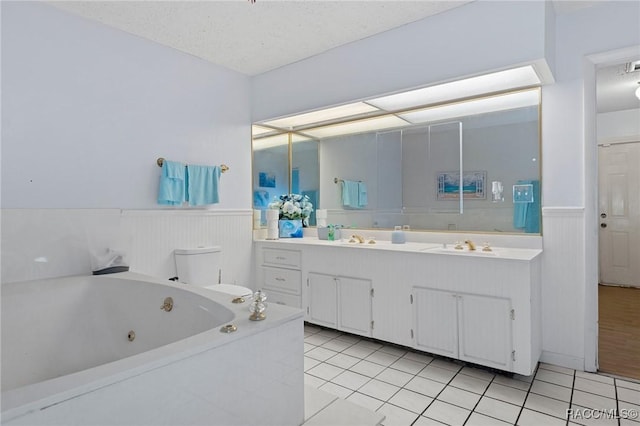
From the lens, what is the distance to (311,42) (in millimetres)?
3014

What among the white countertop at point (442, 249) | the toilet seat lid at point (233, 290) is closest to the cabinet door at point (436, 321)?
the white countertop at point (442, 249)

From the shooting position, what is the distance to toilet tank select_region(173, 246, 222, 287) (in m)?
3.04

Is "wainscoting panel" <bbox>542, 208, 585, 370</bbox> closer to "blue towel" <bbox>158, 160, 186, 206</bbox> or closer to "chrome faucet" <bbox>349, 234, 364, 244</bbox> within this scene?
"chrome faucet" <bbox>349, 234, 364, 244</bbox>

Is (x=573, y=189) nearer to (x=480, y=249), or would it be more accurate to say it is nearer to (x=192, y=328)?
(x=480, y=249)

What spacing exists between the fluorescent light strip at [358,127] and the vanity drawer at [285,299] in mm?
1697

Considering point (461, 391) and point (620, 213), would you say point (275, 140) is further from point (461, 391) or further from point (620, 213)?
point (620, 213)

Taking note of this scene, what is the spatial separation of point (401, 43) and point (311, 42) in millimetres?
739

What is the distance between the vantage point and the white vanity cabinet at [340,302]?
2.88 meters

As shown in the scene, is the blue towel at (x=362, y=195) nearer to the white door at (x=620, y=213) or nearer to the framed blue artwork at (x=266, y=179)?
the framed blue artwork at (x=266, y=179)

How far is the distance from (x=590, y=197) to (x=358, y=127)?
6.52ft

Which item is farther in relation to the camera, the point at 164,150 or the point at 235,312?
the point at 164,150

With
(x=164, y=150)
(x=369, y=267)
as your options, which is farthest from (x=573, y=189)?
(x=164, y=150)

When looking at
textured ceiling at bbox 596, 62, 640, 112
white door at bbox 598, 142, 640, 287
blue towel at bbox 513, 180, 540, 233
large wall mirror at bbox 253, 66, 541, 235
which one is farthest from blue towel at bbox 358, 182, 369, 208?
white door at bbox 598, 142, 640, 287

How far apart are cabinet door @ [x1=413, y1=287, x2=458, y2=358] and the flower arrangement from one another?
159 cm
